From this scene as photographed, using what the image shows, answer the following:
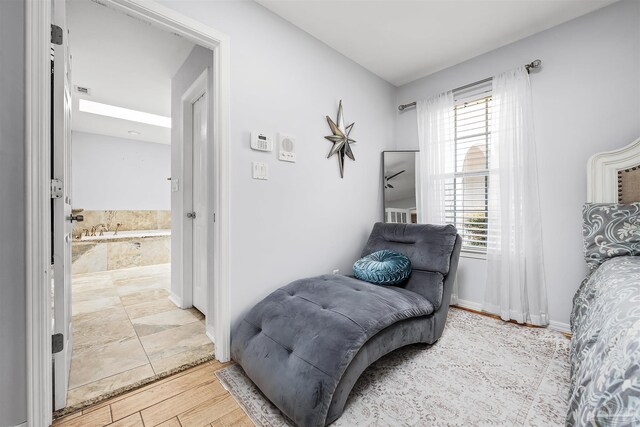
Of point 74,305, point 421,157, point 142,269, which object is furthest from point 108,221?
point 421,157

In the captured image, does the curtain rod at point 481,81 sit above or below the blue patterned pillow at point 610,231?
above

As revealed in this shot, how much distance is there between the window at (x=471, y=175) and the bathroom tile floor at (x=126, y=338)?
8.37ft

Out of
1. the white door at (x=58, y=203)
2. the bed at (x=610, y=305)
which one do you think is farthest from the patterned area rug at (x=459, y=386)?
the white door at (x=58, y=203)

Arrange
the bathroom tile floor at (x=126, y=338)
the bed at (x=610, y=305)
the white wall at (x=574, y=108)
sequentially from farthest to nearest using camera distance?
the white wall at (x=574, y=108)
the bathroom tile floor at (x=126, y=338)
the bed at (x=610, y=305)

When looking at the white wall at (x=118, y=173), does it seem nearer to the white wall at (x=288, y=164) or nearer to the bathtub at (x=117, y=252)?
the bathtub at (x=117, y=252)

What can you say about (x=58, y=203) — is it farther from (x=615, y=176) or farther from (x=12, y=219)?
(x=615, y=176)

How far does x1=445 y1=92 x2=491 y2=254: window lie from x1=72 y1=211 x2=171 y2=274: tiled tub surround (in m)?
4.82

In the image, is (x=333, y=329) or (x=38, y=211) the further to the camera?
(x=333, y=329)

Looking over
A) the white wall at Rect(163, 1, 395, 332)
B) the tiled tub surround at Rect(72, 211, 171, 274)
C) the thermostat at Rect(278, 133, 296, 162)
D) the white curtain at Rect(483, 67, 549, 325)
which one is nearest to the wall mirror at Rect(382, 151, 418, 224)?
the white wall at Rect(163, 1, 395, 332)

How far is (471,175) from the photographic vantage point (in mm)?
2590

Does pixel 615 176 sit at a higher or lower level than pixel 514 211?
higher

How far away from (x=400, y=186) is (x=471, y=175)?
71cm

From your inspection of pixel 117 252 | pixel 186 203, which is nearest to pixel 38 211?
pixel 186 203

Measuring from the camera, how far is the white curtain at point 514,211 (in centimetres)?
220
